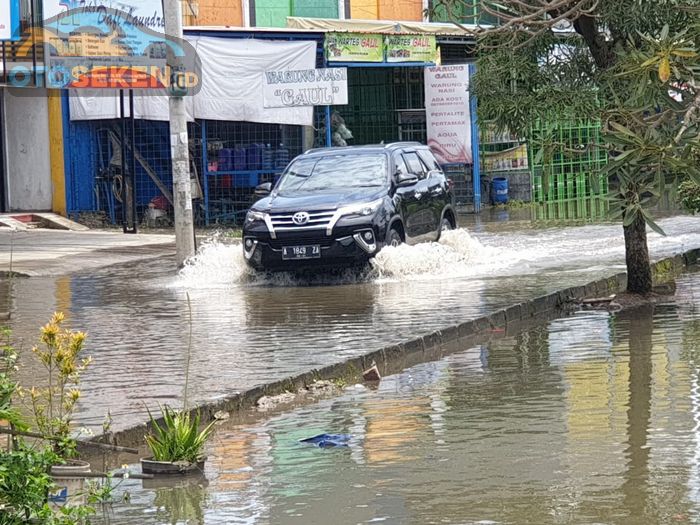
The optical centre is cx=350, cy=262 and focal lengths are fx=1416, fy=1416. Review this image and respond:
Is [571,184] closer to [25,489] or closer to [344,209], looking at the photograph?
[344,209]

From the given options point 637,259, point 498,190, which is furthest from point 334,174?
point 498,190

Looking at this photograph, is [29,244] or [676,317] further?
[29,244]

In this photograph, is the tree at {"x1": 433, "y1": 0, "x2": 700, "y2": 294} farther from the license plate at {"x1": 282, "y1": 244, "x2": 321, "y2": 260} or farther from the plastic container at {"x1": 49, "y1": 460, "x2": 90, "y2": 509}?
the plastic container at {"x1": 49, "y1": 460, "x2": 90, "y2": 509}

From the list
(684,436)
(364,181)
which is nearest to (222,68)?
(364,181)

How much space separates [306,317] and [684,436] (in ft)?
20.9

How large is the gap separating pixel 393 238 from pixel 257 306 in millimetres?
3078

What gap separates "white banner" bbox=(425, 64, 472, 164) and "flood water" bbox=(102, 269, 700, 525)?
Result: 18.7 metres

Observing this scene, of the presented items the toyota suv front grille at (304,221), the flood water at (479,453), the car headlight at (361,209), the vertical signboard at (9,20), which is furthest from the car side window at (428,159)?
the vertical signboard at (9,20)

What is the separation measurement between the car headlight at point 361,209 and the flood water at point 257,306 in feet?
1.80

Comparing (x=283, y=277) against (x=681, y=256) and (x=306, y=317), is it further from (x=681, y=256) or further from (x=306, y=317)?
(x=681, y=256)

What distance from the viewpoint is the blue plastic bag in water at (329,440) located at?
8.20 metres

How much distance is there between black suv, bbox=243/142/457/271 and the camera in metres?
16.8

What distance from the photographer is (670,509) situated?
642 centimetres

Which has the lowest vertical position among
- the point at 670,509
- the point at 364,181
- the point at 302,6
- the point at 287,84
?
the point at 670,509
